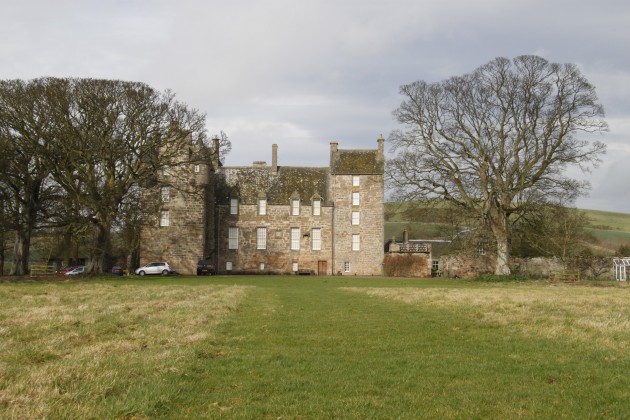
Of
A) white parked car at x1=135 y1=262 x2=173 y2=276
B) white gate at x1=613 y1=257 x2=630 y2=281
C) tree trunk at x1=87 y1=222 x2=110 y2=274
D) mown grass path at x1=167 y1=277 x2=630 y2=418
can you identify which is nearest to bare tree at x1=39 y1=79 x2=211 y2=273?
tree trunk at x1=87 y1=222 x2=110 y2=274

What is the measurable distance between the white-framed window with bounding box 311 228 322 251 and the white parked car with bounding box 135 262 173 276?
52.4 ft

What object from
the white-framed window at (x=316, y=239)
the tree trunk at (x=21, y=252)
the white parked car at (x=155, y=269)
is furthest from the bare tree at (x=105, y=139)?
the white-framed window at (x=316, y=239)

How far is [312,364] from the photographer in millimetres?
10180

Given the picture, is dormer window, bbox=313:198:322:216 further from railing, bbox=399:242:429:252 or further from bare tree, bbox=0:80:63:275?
bare tree, bbox=0:80:63:275

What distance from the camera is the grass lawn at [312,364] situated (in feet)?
23.8

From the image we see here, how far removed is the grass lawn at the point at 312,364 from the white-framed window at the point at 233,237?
48.5m

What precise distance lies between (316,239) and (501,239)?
74.7 feet

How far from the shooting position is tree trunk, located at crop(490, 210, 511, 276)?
49037 millimetres

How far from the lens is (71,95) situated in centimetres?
4103

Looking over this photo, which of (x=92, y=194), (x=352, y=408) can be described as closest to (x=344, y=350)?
(x=352, y=408)

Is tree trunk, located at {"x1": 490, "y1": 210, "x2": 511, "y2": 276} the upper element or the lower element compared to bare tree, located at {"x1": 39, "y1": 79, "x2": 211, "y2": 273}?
lower

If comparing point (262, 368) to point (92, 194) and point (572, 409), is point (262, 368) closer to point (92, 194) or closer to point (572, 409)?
point (572, 409)

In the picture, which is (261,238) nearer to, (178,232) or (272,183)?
A: (272,183)

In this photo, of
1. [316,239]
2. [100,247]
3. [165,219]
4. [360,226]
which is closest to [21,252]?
[100,247]
